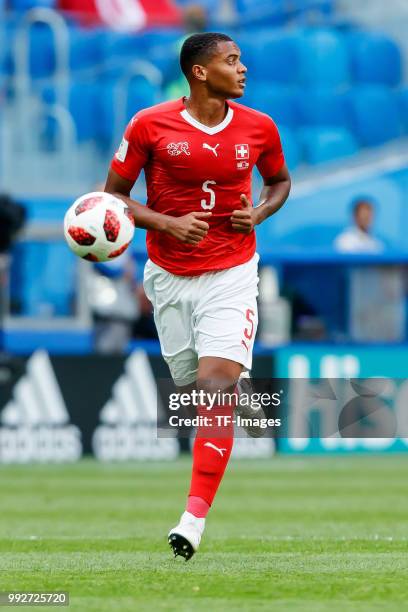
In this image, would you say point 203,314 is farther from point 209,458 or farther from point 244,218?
point 209,458

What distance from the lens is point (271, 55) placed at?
1980 centimetres

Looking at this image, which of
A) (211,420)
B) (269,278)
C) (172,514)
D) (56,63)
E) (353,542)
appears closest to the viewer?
(211,420)

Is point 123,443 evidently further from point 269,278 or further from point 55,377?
point 269,278

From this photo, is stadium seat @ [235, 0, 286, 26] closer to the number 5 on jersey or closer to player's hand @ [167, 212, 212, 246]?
the number 5 on jersey

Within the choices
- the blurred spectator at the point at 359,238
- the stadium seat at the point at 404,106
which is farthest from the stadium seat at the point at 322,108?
the blurred spectator at the point at 359,238

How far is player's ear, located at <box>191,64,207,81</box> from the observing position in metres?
7.05

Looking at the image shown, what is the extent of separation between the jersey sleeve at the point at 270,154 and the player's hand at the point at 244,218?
0.40 meters

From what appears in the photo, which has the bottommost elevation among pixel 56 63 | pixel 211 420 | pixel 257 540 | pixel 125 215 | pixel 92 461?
pixel 92 461

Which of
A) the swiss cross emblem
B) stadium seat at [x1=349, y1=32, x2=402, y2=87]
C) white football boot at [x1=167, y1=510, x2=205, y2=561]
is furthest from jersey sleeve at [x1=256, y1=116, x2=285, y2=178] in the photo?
stadium seat at [x1=349, y1=32, x2=402, y2=87]

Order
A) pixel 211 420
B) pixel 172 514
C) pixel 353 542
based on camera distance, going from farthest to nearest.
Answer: pixel 172 514 → pixel 353 542 → pixel 211 420

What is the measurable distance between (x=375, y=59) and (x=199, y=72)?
13.9m

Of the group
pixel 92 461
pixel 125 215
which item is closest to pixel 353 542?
pixel 125 215

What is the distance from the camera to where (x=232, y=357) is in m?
6.94

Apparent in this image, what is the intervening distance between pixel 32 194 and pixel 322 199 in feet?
11.4
